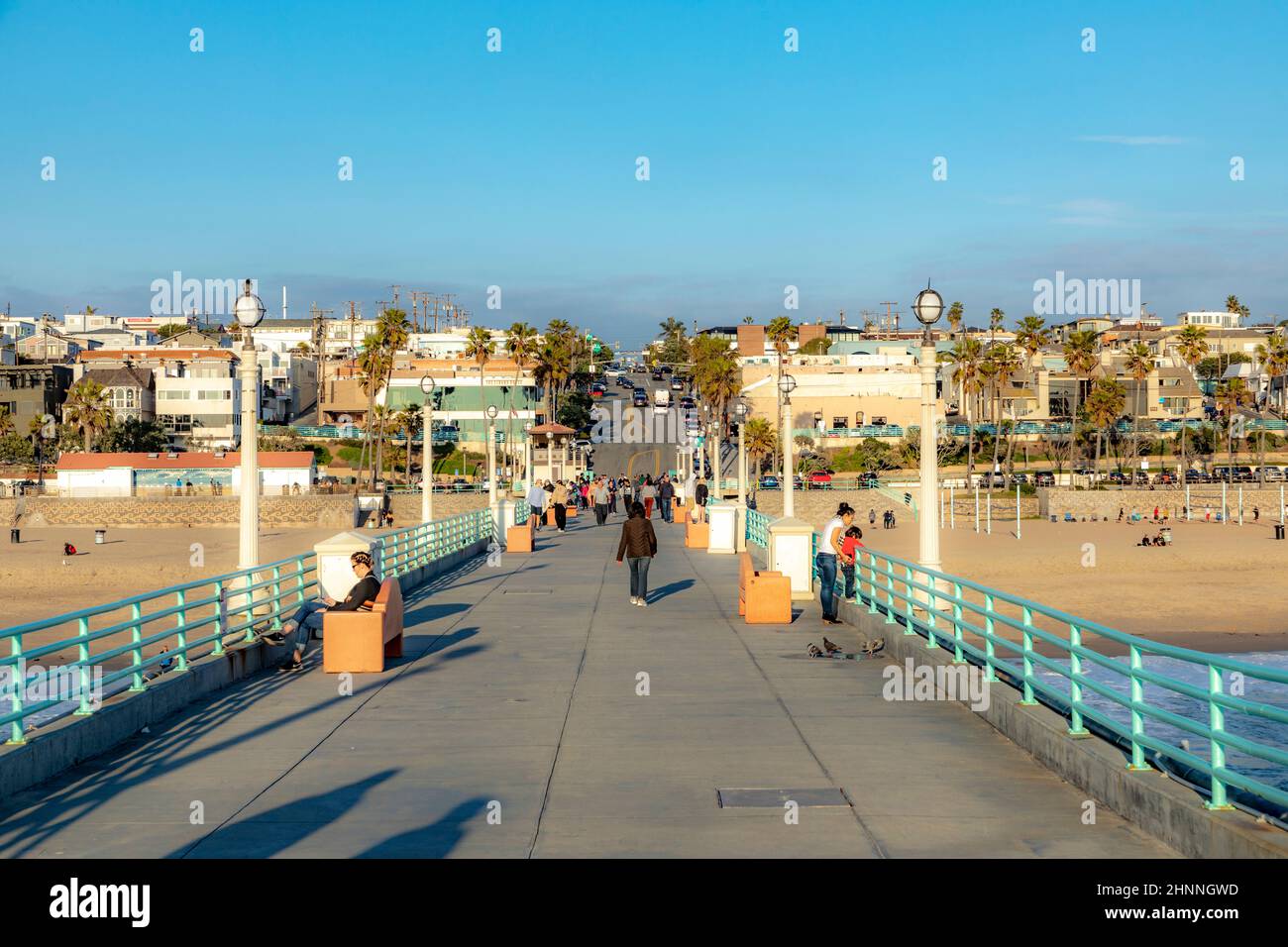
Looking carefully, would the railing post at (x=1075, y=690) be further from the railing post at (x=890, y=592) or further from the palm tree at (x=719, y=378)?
the palm tree at (x=719, y=378)

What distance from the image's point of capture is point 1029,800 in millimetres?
8391

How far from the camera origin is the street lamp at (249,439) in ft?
50.5

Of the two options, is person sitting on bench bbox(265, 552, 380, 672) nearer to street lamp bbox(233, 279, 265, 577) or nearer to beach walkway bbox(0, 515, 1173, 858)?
beach walkway bbox(0, 515, 1173, 858)

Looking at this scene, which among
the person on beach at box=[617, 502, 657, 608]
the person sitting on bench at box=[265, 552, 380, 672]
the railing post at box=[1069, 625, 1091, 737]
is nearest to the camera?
the railing post at box=[1069, 625, 1091, 737]

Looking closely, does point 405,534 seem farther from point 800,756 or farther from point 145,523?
point 145,523

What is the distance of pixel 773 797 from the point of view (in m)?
8.47

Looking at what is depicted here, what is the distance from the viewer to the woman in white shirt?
18656 millimetres

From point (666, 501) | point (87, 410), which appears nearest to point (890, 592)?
point (666, 501)

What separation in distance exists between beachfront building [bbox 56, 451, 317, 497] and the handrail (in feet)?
170

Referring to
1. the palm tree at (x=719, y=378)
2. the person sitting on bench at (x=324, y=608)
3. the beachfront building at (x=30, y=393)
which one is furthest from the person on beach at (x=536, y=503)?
the beachfront building at (x=30, y=393)

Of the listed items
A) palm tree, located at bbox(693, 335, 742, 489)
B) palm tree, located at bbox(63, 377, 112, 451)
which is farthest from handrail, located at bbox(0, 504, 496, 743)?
palm tree, located at bbox(693, 335, 742, 489)

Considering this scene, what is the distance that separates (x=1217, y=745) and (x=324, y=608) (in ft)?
35.6

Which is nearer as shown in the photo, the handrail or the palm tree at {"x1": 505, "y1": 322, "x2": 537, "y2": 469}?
the handrail
